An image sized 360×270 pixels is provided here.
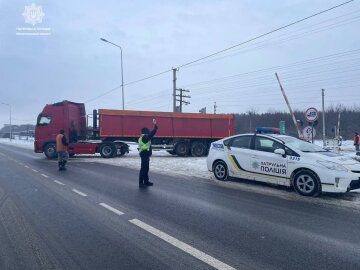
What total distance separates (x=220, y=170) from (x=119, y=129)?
423 inches

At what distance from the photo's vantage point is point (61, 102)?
19.1m

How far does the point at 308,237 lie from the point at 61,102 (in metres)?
17.4

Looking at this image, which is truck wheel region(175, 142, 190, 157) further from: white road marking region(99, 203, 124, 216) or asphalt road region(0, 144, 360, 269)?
white road marking region(99, 203, 124, 216)

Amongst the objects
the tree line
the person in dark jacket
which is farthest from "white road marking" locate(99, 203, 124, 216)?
the tree line

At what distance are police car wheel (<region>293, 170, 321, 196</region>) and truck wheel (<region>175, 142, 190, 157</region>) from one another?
1267 centimetres

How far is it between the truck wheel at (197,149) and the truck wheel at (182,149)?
0.34 metres

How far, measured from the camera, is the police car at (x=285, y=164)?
715 cm

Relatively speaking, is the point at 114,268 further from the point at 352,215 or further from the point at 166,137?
the point at 166,137

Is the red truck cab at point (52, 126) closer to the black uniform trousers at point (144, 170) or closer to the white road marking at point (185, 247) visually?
the black uniform trousers at point (144, 170)

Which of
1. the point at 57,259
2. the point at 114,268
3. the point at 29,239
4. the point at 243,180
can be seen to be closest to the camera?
the point at 114,268

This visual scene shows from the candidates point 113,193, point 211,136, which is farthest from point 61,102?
point 113,193

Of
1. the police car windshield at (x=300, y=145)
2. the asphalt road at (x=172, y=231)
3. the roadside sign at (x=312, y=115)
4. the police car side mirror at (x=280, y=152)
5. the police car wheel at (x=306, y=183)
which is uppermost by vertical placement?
the roadside sign at (x=312, y=115)

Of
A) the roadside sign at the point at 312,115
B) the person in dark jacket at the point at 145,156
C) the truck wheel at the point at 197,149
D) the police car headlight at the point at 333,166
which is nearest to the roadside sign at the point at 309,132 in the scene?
the roadside sign at the point at 312,115

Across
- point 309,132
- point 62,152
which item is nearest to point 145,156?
point 62,152
